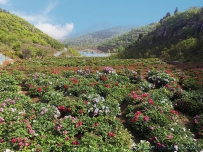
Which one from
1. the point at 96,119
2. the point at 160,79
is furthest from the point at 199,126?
the point at 160,79

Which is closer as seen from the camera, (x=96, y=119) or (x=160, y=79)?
(x=96, y=119)

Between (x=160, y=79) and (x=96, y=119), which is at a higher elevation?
(x=160, y=79)

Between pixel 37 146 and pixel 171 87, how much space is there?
8988 mm

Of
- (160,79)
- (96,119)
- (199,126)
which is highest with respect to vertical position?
(160,79)

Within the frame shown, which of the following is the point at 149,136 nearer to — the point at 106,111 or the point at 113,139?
the point at 113,139

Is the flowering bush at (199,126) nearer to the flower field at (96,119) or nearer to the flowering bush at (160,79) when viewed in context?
the flower field at (96,119)

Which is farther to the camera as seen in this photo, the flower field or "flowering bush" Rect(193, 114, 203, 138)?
"flowering bush" Rect(193, 114, 203, 138)

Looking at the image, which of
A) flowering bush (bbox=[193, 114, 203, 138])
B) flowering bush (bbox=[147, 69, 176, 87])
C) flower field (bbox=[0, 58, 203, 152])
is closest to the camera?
flower field (bbox=[0, 58, 203, 152])

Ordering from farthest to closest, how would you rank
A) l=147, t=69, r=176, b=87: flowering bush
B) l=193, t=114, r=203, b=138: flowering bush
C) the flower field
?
l=147, t=69, r=176, b=87: flowering bush < l=193, t=114, r=203, b=138: flowering bush < the flower field

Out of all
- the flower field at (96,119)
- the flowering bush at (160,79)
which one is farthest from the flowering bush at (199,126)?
the flowering bush at (160,79)

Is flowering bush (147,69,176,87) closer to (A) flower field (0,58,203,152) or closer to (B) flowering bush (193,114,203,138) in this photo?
(A) flower field (0,58,203,152)

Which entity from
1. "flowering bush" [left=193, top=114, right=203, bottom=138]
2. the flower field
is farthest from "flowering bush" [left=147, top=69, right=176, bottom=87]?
"flowering bush" [left=193, top=114, right=203, bottom=138]

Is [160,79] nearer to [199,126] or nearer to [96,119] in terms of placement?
[199,126]

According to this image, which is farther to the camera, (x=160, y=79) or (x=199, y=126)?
(x=160, y=79)
